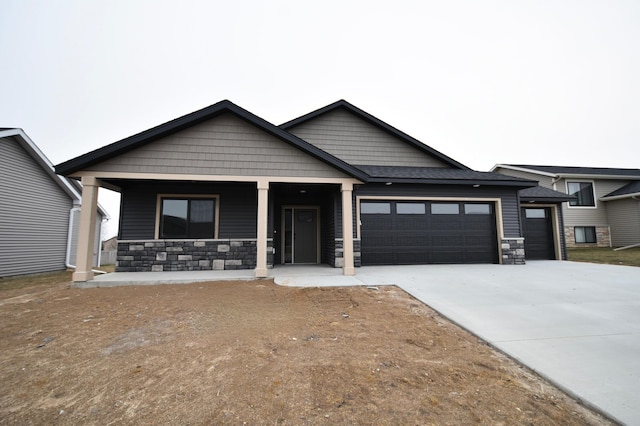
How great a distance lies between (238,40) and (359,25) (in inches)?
256

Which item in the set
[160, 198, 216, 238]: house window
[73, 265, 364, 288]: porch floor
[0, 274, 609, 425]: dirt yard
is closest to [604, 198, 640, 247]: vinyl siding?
[73, 265, 364, 288]: porch floor

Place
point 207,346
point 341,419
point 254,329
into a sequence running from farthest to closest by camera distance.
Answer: point 254,329, point 207,346, point 341,419

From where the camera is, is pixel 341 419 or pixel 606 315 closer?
pixel 341 419

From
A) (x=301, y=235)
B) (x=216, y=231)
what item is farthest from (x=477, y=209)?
(x=216, y=231)

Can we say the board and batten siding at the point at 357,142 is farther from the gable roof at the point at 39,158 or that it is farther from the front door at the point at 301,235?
the gable roof at the point at 39,158

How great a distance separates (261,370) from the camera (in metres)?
2.51

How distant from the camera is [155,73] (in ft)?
50.9

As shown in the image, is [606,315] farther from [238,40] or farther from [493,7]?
[238,40]

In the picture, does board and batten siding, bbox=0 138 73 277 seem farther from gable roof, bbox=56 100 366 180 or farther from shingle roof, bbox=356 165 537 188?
shingle roof, bbox=356 165 537 188

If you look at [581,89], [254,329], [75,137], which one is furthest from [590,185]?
[75,137]

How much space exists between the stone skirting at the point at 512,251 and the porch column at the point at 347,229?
229 inches

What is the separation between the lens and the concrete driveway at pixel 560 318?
7.34ft

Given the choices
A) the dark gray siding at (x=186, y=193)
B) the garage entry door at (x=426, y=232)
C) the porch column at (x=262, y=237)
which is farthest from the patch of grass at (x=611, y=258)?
the dark gray siding at (x=186, y=193)

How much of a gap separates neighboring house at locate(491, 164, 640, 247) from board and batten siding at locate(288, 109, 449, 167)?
11.1 meters
